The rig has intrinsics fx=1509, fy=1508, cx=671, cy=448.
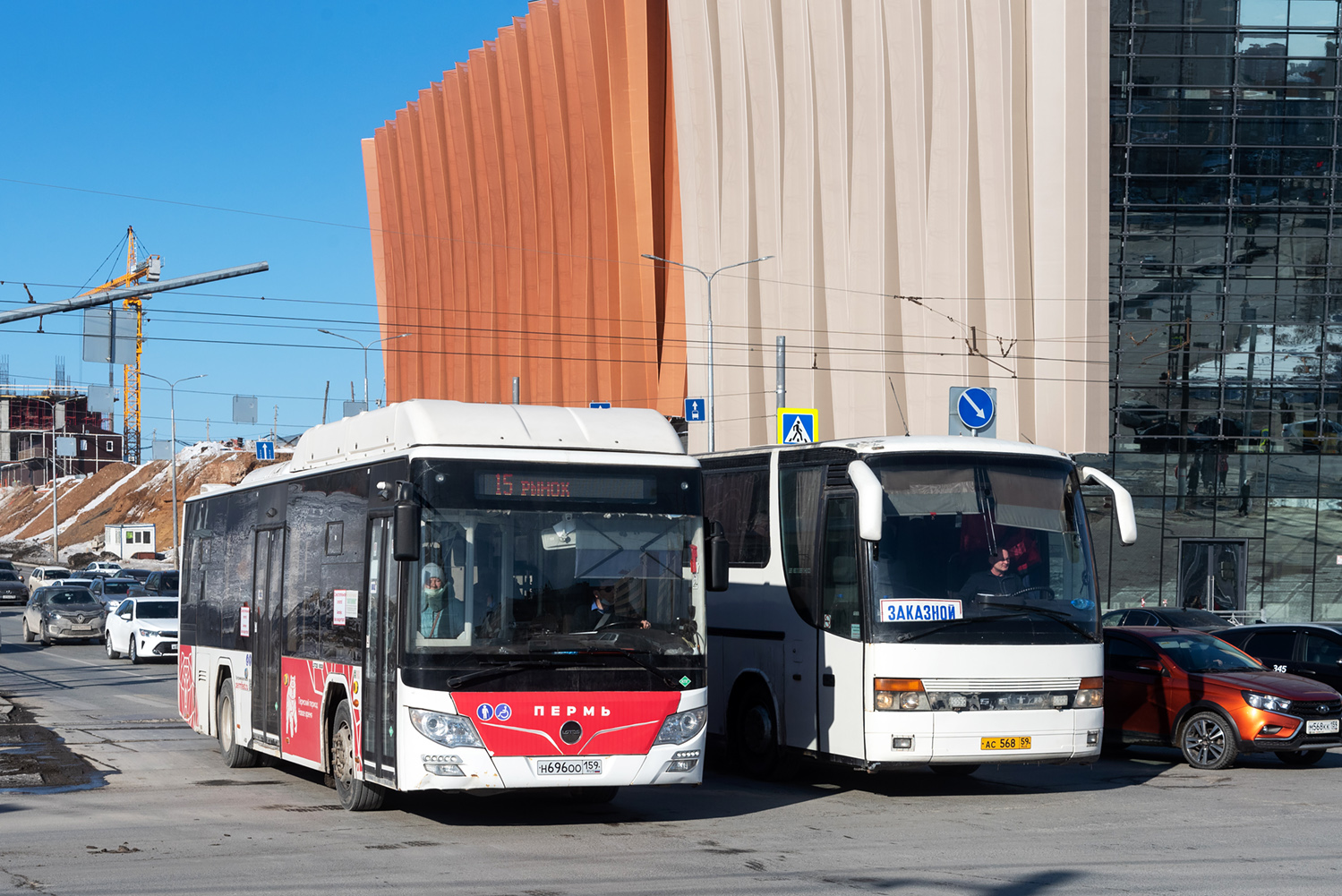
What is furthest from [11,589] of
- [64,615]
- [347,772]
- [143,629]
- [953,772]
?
[347,772]

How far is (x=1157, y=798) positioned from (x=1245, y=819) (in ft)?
4.76

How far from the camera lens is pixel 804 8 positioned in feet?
156

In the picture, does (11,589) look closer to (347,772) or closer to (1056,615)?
(347,772)

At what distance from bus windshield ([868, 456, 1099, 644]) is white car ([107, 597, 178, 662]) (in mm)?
21373

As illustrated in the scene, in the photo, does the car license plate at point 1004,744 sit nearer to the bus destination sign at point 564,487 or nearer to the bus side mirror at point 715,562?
the bus side mirror at point 715,562

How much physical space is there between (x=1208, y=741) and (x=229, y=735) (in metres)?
9.88

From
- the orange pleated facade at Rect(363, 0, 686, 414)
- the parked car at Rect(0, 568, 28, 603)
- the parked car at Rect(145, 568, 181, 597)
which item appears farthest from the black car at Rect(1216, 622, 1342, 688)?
the parked car at Rect(0, 568, 28, 603)

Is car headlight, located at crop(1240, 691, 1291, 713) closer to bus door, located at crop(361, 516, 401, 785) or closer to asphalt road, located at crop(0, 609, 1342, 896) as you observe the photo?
asphalt road, located at crop(0, 609, 1342, 896)

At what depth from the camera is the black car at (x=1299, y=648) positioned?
18688 mm

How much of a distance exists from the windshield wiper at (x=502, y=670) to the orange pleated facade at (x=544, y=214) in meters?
41.5

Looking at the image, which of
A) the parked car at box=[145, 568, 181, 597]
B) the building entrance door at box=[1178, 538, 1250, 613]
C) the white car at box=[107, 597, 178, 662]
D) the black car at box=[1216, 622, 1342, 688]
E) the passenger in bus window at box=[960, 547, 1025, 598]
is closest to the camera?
the passenger in bus window at box=[960, 547, 1025, 598]

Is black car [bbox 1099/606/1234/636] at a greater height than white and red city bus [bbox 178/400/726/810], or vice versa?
white and red city bus [bbox 178/400/726/810]

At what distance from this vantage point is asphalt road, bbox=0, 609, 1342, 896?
891 cm

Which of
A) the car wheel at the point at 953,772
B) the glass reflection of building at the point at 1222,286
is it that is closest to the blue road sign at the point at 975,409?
the car wheel at the point at 953,772
